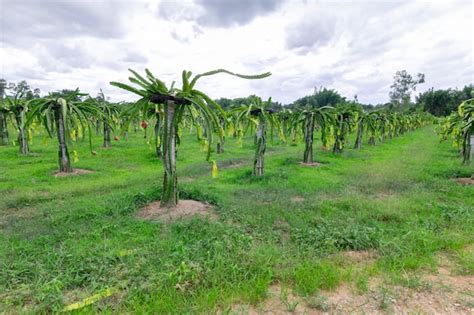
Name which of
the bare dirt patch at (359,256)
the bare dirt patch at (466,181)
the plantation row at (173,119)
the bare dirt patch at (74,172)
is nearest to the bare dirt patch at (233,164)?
the plantation row at (173,119)

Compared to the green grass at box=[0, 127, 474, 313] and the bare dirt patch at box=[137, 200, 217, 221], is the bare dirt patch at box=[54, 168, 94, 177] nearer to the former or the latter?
the green grass at box=[0, 127, 474, 313]

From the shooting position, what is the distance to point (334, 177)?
9.01m

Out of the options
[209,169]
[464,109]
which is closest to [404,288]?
[209,169]

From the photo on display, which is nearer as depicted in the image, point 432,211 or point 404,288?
point 404,288

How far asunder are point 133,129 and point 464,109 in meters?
24.9

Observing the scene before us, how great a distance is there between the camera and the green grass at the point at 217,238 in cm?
290

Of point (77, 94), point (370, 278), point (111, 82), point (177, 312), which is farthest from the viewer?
point (77, 94)

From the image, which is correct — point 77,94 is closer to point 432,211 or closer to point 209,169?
point 209,169

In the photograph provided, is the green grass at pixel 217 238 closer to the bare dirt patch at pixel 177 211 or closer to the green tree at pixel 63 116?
the bare dirt patch at pixel 177 211

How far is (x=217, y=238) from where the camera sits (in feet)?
13.5

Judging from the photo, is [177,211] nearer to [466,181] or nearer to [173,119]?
[173,119]

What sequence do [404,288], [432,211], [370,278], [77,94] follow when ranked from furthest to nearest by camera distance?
[77,94]
[432,211]
[370,278]
[404,288]

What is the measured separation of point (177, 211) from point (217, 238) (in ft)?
5.09

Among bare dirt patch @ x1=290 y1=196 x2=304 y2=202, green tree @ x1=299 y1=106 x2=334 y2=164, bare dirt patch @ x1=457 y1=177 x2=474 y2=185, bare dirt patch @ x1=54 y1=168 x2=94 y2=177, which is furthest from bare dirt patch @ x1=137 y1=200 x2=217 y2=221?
bare dirt patch @ x1=457 y1=177 x2=474 y2=185
